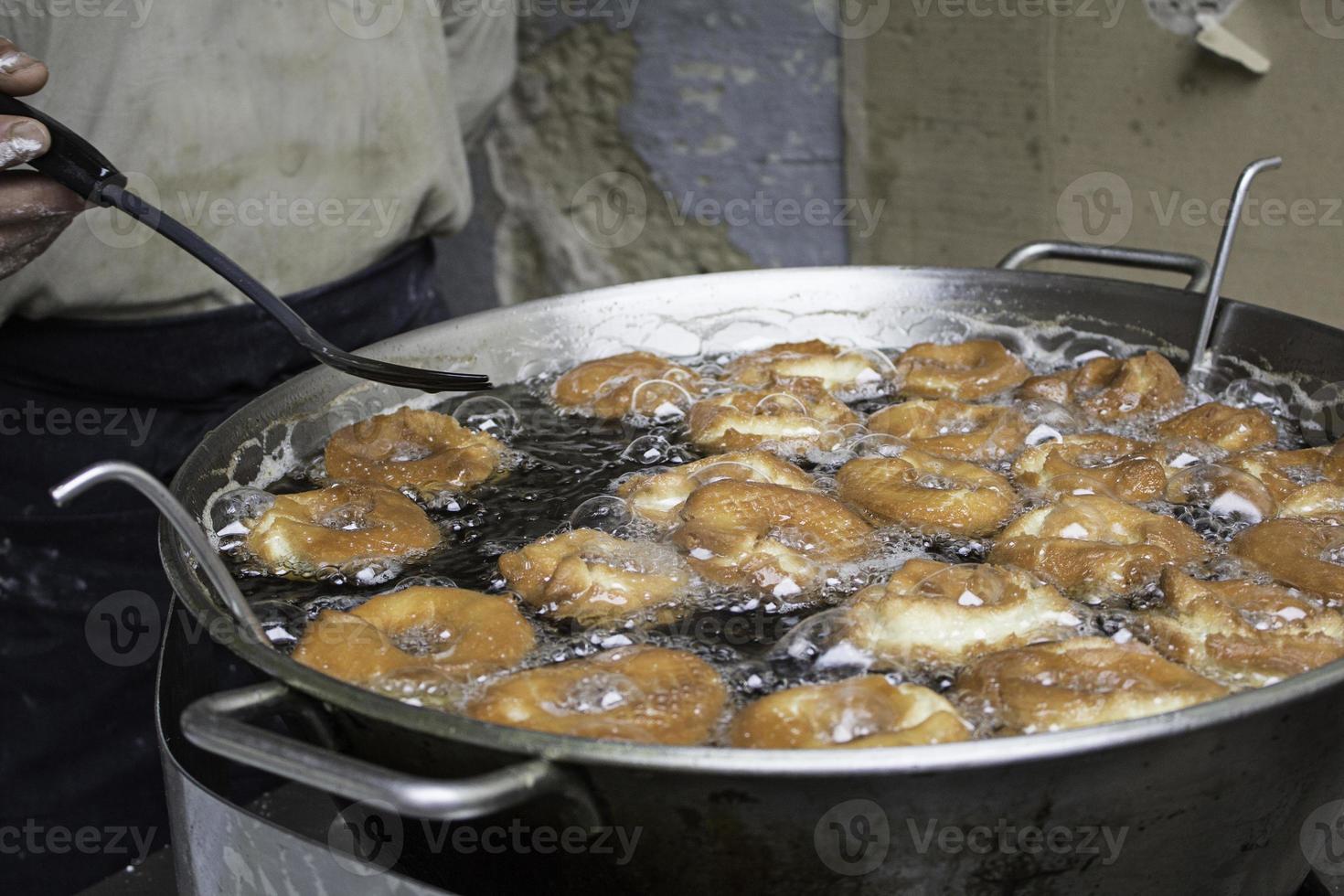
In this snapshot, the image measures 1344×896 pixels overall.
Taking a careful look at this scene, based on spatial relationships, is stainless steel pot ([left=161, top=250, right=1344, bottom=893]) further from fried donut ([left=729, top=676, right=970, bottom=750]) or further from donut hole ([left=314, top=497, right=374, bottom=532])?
donut hole ([left=314, top=497, right=374, bottom=532])

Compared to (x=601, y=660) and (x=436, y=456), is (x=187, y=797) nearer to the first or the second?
(x=601, y=660)

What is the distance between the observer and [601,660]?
3.41ft

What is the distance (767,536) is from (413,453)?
0.53 m

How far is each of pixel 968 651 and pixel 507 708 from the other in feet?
1.33

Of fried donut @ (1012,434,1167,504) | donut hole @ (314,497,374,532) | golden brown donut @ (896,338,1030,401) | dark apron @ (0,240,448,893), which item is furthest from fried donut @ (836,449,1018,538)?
dark apron @ (0,240,448,893)

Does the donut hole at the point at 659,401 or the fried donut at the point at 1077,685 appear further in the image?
the donut hole at the point at 659,401

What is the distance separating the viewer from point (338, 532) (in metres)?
1.31

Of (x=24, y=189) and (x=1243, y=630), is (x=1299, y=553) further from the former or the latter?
(x=24, y=189)

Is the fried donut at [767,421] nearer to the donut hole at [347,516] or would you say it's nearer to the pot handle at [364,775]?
the donut hole at [347,516]

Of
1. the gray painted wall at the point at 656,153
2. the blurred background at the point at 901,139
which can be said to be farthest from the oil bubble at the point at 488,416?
the gray painted wall at the point at 656,153

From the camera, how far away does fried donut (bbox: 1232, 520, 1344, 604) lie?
114 centimetres

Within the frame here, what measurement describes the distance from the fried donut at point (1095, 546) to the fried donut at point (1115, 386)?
0.33m

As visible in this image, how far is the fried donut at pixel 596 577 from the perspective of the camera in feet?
3.80

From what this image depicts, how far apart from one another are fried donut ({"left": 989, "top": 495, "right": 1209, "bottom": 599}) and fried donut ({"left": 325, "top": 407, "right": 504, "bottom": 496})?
0.63 metres
